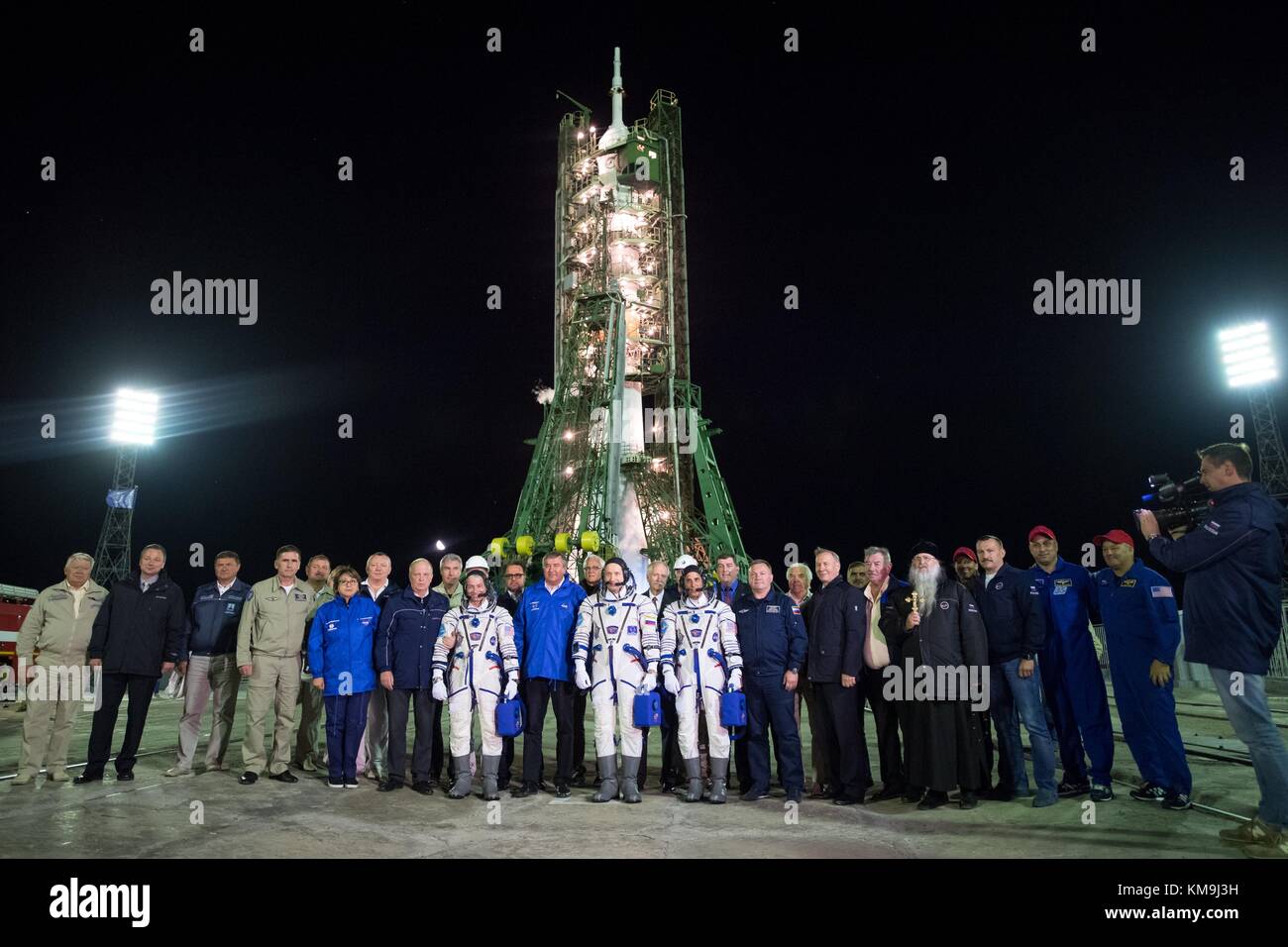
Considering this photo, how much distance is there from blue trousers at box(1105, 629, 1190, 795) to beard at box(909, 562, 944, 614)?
58.0 inches

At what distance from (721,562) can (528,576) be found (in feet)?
63.7

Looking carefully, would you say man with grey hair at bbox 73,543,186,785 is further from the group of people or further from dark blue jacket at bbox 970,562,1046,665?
dark blue jacket at bbox 970,562,1046,665

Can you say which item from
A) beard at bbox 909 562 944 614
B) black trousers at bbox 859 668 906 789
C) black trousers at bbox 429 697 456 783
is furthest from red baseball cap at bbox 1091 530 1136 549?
black trousers at bbox 429 697 456 783

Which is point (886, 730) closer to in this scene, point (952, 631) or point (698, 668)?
point (952, 631)

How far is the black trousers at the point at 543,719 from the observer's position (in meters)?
6.82

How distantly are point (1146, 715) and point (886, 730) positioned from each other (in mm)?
1974

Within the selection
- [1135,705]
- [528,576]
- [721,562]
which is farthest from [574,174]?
[1135,705]

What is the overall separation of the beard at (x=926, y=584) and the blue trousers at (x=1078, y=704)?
115 cm

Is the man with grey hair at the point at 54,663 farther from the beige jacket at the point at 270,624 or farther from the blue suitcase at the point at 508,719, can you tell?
the blue suitcase at the point at 508,719

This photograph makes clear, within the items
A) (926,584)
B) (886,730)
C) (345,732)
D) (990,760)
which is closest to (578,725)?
(345,732)

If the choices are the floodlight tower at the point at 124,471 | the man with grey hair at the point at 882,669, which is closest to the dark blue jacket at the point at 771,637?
the man with grey hair at the point at 882,669

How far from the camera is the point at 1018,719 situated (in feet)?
21.3

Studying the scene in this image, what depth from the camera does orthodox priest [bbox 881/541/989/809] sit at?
20.2 feet
